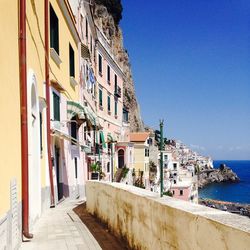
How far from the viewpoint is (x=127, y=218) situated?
6750 millimetres

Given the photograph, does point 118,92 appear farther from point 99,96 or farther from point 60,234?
point 60,234

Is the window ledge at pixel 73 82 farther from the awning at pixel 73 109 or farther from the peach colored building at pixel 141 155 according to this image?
the peach colored building at pixel 141 155

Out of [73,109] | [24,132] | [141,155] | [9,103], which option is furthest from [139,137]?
[9,103]

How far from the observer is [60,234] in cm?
816

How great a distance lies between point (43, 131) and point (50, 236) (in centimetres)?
383

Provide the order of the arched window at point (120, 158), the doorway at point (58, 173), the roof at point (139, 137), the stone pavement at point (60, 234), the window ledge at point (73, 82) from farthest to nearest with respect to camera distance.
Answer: the roof at point (139, 137) → the arched window at point (120, 158) → the window ledge at point (73, 82) → the doorway at point (58, 173) → the stone pavement at point (60, 234)

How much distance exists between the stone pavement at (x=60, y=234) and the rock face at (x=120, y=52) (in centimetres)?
4240

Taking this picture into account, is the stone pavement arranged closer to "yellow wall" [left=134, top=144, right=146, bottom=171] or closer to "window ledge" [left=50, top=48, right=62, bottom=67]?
"window ledge" [left=50, top=48, right=62, bottom=67]

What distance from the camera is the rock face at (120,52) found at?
55500 millimetres

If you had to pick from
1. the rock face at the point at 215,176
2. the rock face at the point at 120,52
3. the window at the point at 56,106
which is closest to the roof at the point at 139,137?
the rock face at the point at 120,52

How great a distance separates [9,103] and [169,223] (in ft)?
10.6

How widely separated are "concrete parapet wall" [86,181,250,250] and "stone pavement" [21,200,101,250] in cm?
63

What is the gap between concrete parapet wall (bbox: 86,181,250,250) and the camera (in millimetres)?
A: 3492

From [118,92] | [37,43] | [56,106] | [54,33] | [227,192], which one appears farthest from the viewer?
[227,192]
